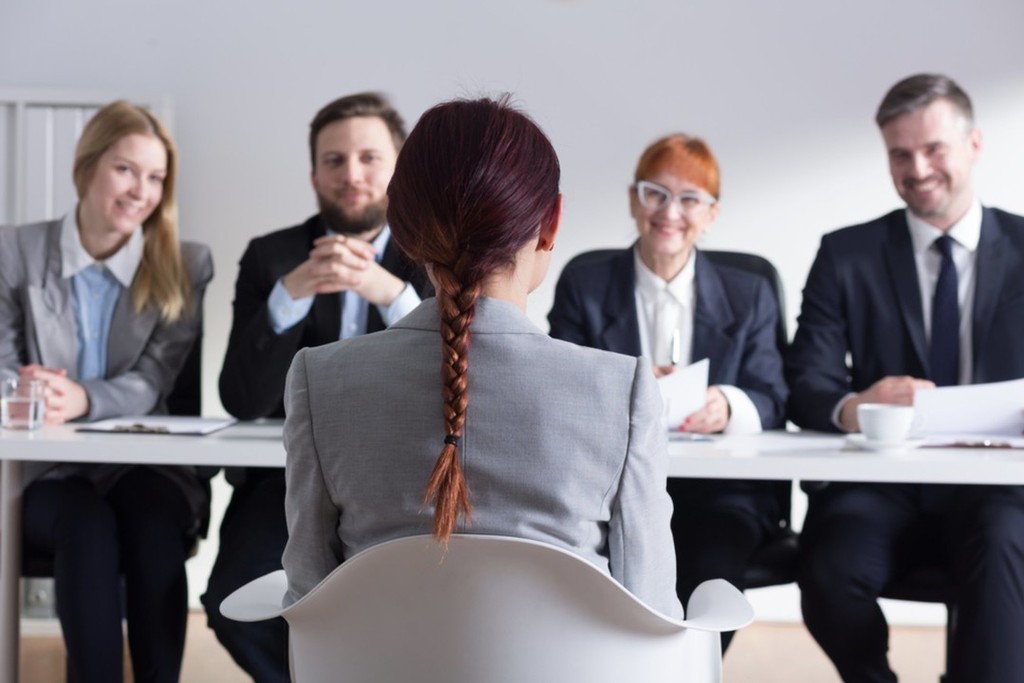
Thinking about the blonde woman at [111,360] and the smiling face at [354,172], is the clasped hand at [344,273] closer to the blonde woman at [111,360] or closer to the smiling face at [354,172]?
the smiling face at [354,172]

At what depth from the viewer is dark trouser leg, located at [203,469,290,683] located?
2.31 metres

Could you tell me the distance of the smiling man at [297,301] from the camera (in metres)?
2.40

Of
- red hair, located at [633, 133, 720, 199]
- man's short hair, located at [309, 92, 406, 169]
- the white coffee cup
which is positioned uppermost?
man's short hair, located at [309, 92, 406, 169]

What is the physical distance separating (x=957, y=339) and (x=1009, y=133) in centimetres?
185

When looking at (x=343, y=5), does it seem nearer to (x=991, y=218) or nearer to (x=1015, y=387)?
(x=991, y=218)

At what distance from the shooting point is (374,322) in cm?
283

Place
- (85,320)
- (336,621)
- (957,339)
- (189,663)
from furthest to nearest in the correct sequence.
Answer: (189,663)
(85,320)
(957,339)
(336,621)

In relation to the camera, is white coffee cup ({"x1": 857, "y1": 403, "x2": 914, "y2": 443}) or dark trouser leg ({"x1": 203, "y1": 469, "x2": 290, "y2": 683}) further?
dark trouser leg ({"x1": 203, "y1": 469, "x2": 290, "y2": 683})

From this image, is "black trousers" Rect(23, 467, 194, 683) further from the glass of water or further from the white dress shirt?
the white dress shirt

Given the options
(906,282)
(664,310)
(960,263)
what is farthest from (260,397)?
(960,263)

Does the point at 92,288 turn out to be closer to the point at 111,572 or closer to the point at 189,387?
the point at 189,387

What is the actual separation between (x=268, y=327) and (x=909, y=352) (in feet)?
4.94

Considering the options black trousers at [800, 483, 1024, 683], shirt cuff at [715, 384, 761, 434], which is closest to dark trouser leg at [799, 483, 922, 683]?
black trousers at [800, 483, 1024, 683]

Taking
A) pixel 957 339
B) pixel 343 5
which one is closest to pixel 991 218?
pixel 957 339
